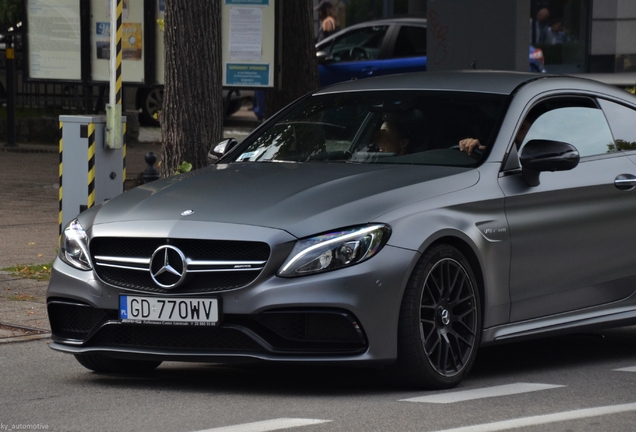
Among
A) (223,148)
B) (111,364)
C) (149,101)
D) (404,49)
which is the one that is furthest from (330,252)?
(149,101)

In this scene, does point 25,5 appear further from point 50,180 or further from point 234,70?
point 234,70

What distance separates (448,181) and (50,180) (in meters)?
11.3

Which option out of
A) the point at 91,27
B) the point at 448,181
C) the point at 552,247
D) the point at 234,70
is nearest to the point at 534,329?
the point at 552,247

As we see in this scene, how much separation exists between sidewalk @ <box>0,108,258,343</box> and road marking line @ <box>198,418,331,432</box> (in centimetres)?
293

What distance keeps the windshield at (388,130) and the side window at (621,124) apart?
2.94ft

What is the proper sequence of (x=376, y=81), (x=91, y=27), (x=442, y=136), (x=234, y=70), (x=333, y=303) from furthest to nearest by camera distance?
(x=91, y=27) < (x=234, y=70) < (x=376, y=81) < (x=442, y=136) < (x=333, y=303)

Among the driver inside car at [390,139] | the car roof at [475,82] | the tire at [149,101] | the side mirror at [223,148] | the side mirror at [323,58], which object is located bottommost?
the tire at [149,101]

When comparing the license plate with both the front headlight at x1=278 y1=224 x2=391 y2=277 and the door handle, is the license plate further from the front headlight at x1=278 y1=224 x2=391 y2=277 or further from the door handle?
the door handle

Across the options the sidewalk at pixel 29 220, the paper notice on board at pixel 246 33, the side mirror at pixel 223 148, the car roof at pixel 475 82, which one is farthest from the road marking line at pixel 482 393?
the paper notice on board at pixel 246 33

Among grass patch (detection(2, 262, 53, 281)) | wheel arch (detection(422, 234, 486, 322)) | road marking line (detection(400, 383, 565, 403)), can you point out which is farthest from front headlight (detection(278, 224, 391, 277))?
grass patch (detection(2, 262, 53, 281))

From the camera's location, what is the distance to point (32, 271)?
10172 mm

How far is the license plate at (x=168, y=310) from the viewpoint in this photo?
5.82 metres

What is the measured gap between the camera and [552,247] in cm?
673

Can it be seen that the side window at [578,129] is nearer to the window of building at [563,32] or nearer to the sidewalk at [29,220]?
the sidewalk at [29,220]
